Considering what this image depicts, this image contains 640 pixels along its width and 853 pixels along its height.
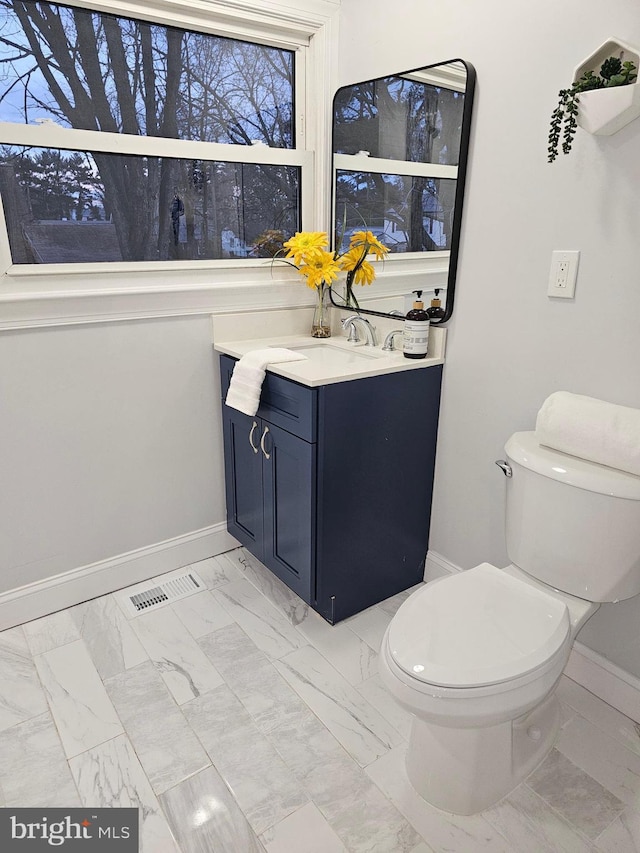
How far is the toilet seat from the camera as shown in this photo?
1252 millimetres

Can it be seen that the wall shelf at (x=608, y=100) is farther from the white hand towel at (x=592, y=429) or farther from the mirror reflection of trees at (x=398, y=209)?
the white hand towel at (x=592, y=429)

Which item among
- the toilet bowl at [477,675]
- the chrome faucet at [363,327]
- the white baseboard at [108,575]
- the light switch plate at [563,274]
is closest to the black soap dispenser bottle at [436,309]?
the chrome faucet at [363,327]

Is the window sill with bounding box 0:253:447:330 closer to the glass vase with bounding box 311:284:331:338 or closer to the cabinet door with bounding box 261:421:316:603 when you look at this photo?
the glass vase with bounding box 311:284:331:338

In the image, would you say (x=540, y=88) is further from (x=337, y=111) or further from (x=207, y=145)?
(x=207, y=145)

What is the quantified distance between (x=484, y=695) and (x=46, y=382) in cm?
159

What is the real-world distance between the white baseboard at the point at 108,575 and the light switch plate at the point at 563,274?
5.13 feet

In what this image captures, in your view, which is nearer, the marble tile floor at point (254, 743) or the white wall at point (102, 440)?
the marble tile floor at point (254, 743)

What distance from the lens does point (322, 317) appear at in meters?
2.36

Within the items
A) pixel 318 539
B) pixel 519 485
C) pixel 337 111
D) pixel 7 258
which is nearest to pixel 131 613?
pixel 318 539

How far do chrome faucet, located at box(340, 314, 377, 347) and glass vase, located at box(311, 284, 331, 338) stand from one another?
0.11m

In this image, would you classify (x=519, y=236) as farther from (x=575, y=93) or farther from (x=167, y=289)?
(x=167, y=289)

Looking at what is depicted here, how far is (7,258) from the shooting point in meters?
1.78

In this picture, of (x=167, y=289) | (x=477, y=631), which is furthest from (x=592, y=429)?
(x=167, y=289)

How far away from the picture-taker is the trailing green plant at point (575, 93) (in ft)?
4.32
